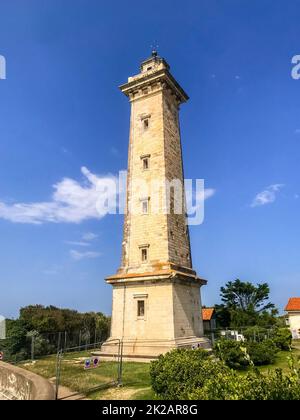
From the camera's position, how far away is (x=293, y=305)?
3694 cm

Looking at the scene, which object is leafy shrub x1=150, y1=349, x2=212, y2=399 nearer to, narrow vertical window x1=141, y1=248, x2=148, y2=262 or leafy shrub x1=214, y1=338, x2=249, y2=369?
leafy shrub x1=214, y1=338, x2=249, y2=369

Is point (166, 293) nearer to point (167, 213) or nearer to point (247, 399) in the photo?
point (167, 213)

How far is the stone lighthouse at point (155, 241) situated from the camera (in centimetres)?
1697

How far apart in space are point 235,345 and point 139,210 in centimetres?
913

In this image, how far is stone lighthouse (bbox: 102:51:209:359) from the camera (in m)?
17.0

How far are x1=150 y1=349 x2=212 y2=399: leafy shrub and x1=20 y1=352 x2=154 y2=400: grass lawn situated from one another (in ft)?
1.93

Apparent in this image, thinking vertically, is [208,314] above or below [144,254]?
below

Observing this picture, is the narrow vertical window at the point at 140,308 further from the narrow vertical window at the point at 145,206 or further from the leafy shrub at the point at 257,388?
the leafy shrub at the point at 257,388

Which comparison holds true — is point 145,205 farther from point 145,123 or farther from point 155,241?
point 145,123

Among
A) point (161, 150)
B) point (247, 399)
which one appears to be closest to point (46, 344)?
point (161, 150)

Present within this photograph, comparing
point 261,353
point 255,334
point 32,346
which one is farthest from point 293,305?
point 32,346

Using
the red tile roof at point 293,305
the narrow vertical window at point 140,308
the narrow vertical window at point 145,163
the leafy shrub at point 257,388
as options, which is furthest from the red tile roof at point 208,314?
the leafy shrub at point 257,388

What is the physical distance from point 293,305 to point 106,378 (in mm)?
31098

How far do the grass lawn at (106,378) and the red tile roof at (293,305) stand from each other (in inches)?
1048
